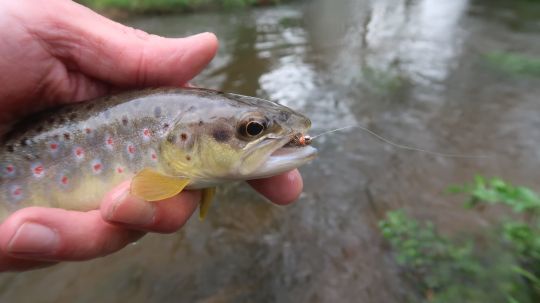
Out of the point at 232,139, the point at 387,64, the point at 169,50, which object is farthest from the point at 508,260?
the point at 387,64

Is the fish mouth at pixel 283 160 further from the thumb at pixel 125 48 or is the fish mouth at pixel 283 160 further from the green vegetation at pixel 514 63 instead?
the green vegetation at pixel 514 63

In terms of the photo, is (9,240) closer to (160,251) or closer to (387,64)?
(160,251)

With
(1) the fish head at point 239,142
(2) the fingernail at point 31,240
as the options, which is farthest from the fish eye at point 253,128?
(2) the fingernail at point 31,240

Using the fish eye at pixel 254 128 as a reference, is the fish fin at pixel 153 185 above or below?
below

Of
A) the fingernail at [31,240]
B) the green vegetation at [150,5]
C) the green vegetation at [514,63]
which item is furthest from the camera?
the green vegetation at [150,5]

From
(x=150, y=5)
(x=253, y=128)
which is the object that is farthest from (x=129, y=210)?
(x=150, y=5)

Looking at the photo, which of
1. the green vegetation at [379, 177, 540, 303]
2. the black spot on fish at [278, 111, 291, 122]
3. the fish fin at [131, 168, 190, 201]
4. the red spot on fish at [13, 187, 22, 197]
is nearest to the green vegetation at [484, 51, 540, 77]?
the green vegetation at [379, 177, 540, 303]

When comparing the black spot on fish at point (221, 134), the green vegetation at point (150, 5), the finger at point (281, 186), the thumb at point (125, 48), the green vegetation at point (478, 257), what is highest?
the thumb at point (125, 48)
